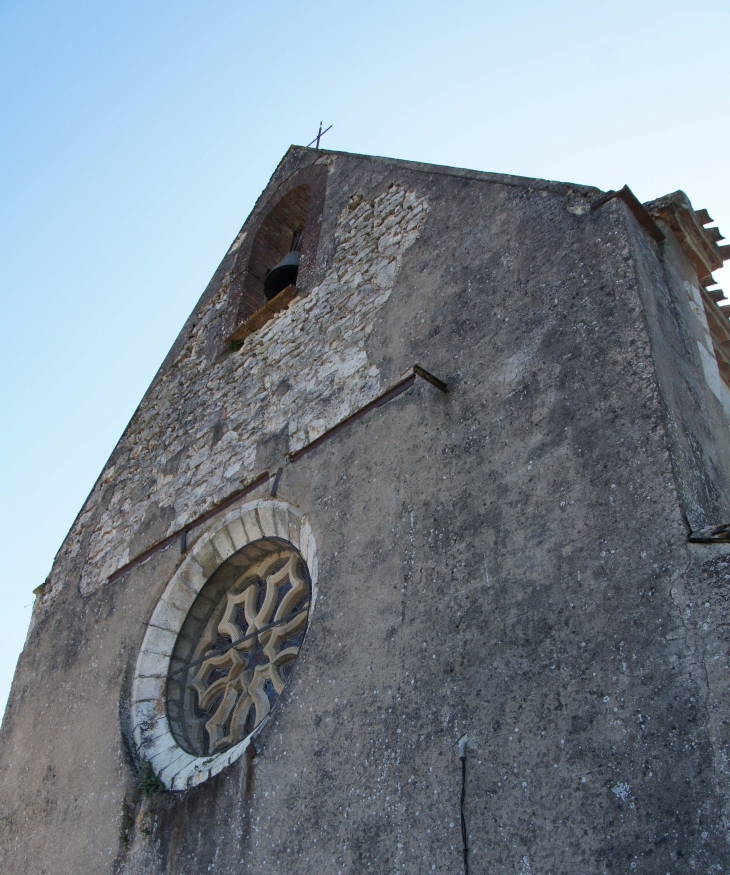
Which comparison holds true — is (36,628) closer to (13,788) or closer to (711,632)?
(13,788)

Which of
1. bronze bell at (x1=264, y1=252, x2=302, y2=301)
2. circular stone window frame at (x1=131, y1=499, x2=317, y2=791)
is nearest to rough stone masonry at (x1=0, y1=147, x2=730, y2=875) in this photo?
circular stone window frame at (x1=131, y1=499, x2=317, y2=791)

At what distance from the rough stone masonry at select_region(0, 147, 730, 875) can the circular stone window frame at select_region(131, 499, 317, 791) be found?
2 centimetres

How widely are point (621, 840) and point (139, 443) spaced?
4993 mm

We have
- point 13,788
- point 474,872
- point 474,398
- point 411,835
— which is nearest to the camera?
point 474,872

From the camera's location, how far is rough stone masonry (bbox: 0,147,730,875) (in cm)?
264

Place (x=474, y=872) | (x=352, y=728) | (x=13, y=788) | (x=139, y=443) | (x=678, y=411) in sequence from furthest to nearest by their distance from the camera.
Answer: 1. (x=139, y=443)
2. (x=13, y=788)
3. (x=352, y=728)
4. (x=678, y=411)
5. (x=474, y=872)

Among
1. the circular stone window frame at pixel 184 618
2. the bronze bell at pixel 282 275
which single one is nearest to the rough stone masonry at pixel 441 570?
the circular stone window frame at pixel 184 618

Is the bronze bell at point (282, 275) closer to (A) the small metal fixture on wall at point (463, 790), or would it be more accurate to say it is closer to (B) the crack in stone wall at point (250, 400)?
(B) the crack in stone wall at point (250, 400)

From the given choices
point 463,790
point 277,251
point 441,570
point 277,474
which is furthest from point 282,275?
point 463,790

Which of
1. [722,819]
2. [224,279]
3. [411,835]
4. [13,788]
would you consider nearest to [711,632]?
[722,819]

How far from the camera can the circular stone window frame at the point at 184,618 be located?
4277mm

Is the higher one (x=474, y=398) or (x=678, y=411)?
(x=474, y=398)

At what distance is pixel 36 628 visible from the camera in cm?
620

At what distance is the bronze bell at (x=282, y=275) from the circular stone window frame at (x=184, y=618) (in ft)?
7.99
